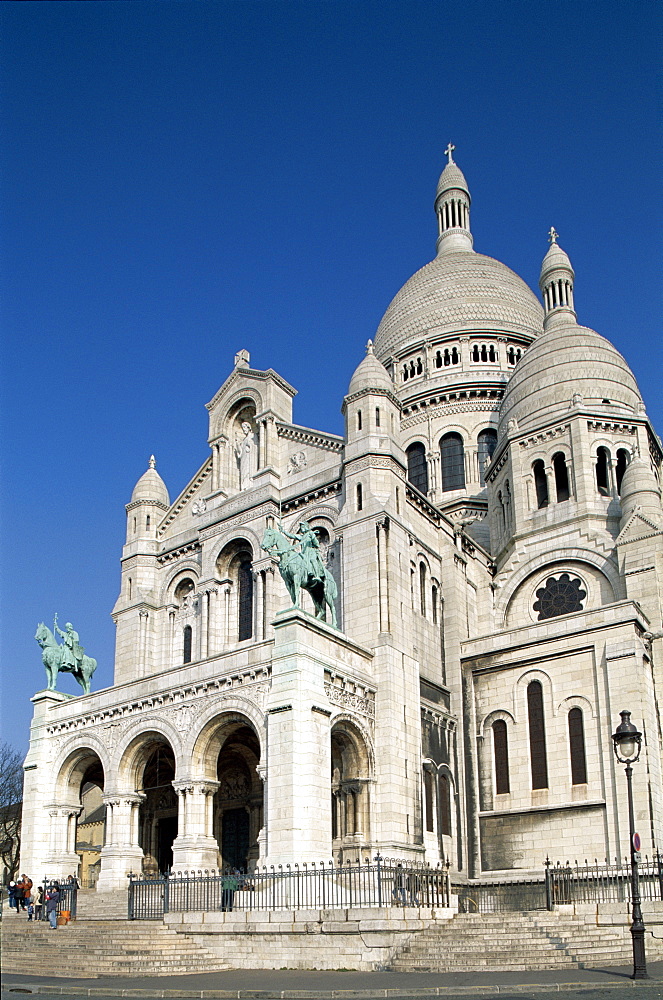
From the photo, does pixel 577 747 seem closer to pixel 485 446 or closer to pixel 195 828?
pixel 195 828

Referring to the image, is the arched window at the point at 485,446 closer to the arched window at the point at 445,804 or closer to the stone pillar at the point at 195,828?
the arched window at the point at 445,804

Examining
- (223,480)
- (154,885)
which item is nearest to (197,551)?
(223,480)

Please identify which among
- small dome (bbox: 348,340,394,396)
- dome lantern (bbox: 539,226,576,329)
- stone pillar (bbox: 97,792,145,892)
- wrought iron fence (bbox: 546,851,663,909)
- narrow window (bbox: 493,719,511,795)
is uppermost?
dome lantern (bbox: 539,226,576,329)

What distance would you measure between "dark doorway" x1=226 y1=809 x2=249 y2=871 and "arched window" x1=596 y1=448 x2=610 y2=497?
786 inches

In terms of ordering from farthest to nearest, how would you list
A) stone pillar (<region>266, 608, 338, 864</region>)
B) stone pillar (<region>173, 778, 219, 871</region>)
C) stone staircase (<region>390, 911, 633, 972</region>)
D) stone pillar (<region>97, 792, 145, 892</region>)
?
stone pillar (<region>97, 792, 145, 892</region>)
stone pillar (<region>173, 778, 219, 871</region>)
stone pillar (<region>266, 608, 338, 864</region>)
stone staircase (<region>390, 911, 633, 972</region>)

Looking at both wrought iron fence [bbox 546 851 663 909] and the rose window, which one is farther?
the rose window

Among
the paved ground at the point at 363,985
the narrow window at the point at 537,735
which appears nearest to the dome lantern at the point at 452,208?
the narrow window at the point at 537,735

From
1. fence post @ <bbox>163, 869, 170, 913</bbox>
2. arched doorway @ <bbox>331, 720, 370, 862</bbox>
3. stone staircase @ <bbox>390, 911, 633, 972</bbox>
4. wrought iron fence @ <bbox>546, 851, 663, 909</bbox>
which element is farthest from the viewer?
arched doorway @ <bbox>331, 720, 370, 862</bbox>

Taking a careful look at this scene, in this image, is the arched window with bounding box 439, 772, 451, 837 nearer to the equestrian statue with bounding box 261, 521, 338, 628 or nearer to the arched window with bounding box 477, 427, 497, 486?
the equestrian statue with bounding box 261, 521, 338, 628

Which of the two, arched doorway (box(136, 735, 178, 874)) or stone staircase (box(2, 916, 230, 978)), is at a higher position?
arched doorway (box(136, 735, 178, 874))

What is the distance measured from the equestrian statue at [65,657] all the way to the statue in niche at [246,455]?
9.43 m

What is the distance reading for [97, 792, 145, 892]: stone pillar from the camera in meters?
32.8

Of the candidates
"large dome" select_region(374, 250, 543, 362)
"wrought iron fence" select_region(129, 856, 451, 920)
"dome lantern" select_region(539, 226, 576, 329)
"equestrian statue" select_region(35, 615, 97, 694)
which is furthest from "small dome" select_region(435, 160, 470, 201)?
"wrought iron fence" select_region(129, 856, 451, 920)

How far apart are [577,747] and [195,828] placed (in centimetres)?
1297
